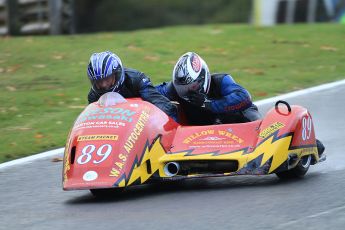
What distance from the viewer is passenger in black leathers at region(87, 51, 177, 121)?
7.54 m

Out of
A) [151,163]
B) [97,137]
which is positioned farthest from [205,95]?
[97,137]

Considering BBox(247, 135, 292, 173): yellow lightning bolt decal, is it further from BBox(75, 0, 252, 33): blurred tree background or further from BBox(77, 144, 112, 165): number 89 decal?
BBox(75, 0, 252, 33): blurred tree background

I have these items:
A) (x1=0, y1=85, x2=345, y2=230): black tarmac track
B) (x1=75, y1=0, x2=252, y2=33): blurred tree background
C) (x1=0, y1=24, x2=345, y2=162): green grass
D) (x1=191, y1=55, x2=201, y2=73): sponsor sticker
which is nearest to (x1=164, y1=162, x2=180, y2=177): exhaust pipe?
(x1=0, y1=85, x2=345, y2=230): black tarmac track

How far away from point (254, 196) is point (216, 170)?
433 millimetres

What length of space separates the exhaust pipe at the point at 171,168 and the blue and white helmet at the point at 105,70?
0.91 metres

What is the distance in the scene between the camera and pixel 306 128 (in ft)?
24.8

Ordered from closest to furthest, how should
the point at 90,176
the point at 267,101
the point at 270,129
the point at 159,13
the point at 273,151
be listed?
the point at 90,176
the point at 273,151
the point at 270,129
the point at 267,101
the point at 159,13

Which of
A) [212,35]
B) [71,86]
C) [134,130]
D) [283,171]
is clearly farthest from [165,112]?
[212,35]

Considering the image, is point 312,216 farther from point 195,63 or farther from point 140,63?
point 140,63

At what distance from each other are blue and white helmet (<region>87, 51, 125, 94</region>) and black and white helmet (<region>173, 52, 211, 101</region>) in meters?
0.52

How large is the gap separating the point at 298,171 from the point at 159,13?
14.5 metres

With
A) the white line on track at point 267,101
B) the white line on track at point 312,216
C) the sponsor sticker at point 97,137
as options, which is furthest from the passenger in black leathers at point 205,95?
the white line on track at point 267,101

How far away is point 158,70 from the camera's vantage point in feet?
45.9

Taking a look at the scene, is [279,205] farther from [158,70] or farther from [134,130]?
[158,70]
